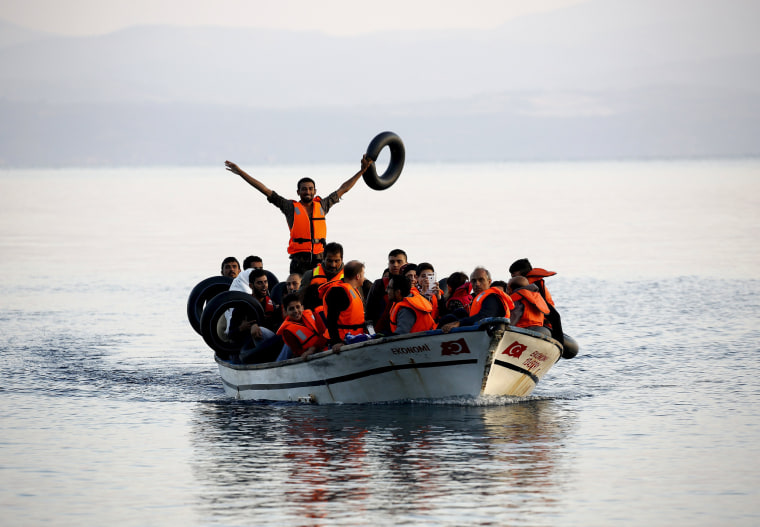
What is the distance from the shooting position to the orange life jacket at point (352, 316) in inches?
636

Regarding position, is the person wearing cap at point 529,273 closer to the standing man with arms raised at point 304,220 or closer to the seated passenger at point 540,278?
the seated passenger at point 540,278

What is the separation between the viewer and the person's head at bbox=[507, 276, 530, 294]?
16.7m

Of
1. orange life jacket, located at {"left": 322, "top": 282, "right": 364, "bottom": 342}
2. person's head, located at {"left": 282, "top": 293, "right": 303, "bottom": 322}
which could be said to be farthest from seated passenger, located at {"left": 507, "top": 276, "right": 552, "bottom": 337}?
person's head, located at {"left": 282, "top": 293, "right": 303, "bottom": 322}

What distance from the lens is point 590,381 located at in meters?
19.6

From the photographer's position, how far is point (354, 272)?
16156mm

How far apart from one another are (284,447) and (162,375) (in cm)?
680

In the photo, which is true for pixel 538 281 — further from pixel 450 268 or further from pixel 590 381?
pixel 450 268

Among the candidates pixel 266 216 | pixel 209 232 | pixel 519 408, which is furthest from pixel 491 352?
pixel 266 216

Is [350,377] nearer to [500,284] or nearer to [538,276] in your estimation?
[500,284]

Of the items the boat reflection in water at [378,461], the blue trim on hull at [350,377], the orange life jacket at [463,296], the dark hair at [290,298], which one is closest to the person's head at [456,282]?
the orange life jacket at [463,296]

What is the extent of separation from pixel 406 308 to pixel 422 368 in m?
0.79

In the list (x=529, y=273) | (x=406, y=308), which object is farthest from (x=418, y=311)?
(x=529, y=273)

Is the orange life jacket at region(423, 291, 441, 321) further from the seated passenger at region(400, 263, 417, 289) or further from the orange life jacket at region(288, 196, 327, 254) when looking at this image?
the orange life jacket at region(288, 196, 327, 254)

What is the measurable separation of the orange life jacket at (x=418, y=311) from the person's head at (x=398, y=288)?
0.06 meters
